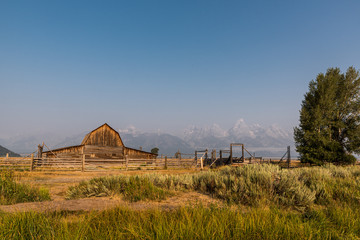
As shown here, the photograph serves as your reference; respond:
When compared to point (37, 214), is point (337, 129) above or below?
above

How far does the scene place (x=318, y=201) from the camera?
7.73 metres

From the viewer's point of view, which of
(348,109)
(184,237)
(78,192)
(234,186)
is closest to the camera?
(184,237)

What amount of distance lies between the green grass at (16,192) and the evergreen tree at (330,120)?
97.6 feet

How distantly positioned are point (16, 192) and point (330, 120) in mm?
34508

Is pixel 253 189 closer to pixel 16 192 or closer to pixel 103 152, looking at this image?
pixel 16 192

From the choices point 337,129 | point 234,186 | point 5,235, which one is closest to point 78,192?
point 5,235

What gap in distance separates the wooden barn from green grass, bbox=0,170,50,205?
87.5ft

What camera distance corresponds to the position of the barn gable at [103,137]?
35625 mm

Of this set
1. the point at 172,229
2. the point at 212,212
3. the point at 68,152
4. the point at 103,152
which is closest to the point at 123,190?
the point at 212,212

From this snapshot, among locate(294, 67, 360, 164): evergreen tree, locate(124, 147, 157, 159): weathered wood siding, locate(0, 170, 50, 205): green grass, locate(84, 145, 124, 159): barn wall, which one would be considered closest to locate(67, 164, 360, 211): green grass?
locate(0, 170, 50, 205): green grass

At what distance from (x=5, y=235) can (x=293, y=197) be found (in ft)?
26.8

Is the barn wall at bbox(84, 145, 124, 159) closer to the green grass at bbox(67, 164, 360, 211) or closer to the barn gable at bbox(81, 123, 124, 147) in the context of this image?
the barn gable at bbox(81, 123, 124, 147)

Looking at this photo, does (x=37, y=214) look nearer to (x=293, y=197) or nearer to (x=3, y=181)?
(x=3, y=181)

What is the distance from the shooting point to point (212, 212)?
470 cm
